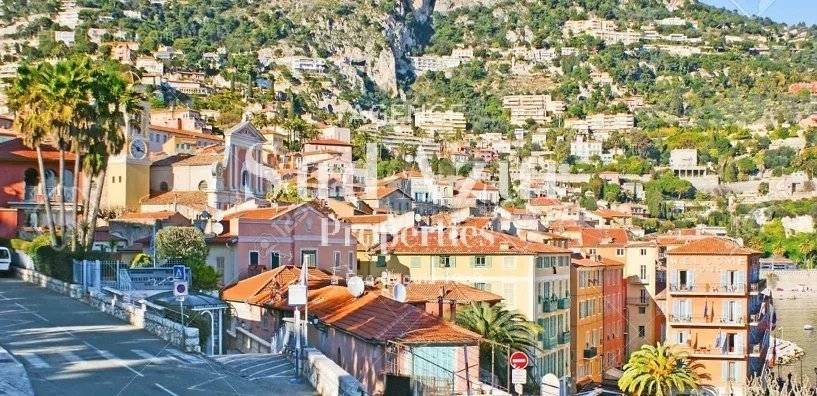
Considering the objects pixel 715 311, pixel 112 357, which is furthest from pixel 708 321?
pixel 112 357

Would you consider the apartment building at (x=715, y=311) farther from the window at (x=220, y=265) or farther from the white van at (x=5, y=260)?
the white van at (x=5, y=260)

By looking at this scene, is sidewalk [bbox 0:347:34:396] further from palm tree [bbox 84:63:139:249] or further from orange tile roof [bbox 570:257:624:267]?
orange tile roof [bbox 570:257:624:267]

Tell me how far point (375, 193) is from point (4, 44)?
120m

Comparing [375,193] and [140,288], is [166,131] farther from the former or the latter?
[140,288]

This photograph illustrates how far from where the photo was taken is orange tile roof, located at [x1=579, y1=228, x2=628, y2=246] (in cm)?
6975

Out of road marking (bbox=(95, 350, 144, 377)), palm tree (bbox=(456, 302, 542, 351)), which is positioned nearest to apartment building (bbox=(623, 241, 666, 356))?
palm tree (bbox=(456, 302, 542, 351))

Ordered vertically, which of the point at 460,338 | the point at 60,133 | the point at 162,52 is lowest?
the point at 460,338

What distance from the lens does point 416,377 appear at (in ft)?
92.4

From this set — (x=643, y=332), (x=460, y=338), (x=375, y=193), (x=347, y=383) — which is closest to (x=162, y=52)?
(x=375, y=193)

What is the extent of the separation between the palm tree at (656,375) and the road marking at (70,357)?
3064 cm

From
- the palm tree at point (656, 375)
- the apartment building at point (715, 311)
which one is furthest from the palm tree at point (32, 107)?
the apartment building at point (715, 311)

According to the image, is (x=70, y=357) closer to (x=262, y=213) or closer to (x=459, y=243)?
(x=262, y=213)

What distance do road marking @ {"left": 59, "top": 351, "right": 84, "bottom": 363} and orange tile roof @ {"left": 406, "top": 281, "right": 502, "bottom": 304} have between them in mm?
20089

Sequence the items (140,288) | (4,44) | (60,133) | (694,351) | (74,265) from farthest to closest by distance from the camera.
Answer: (4,44)
(694,351)
(60,133)
(74,265)
(140,288)
